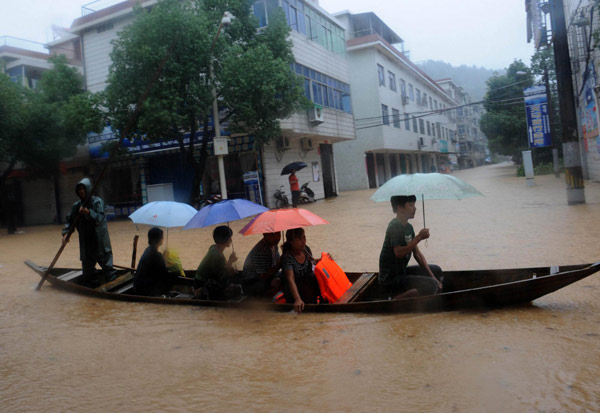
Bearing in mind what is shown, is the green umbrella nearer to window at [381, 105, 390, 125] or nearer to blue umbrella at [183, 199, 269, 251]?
blue umbrella at [183, 199, 269, 251]

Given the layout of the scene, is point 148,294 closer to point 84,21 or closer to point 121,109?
point 121,109

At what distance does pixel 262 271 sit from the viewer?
5.40m

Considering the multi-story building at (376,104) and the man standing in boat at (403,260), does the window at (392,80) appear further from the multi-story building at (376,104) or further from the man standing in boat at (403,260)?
the man standing in boat at (403,260)

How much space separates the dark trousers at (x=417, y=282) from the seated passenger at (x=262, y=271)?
1.34m

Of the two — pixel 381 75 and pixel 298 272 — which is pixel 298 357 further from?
pixel 381 75

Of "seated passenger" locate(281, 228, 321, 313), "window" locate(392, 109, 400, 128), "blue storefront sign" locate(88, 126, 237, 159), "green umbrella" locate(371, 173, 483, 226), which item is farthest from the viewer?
"window" locate(392, 109, 400, 128)

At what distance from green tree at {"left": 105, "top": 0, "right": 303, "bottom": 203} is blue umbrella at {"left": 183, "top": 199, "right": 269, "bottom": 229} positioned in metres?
9.99

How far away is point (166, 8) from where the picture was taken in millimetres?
14797

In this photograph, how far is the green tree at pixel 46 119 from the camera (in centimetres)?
1675

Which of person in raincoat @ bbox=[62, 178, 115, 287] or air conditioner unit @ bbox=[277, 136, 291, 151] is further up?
air conditioner unit @ bbox=[277, 136, 291, 151]

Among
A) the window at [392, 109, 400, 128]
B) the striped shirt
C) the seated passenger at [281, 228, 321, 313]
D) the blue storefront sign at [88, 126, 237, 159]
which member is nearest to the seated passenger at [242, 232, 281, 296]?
the striped shirt

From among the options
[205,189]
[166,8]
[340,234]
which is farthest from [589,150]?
[166,8]

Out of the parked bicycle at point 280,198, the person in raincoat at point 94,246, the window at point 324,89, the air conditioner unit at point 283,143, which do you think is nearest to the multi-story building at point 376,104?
the window at point 324,89

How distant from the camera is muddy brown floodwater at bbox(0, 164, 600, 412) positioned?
3197 mm
